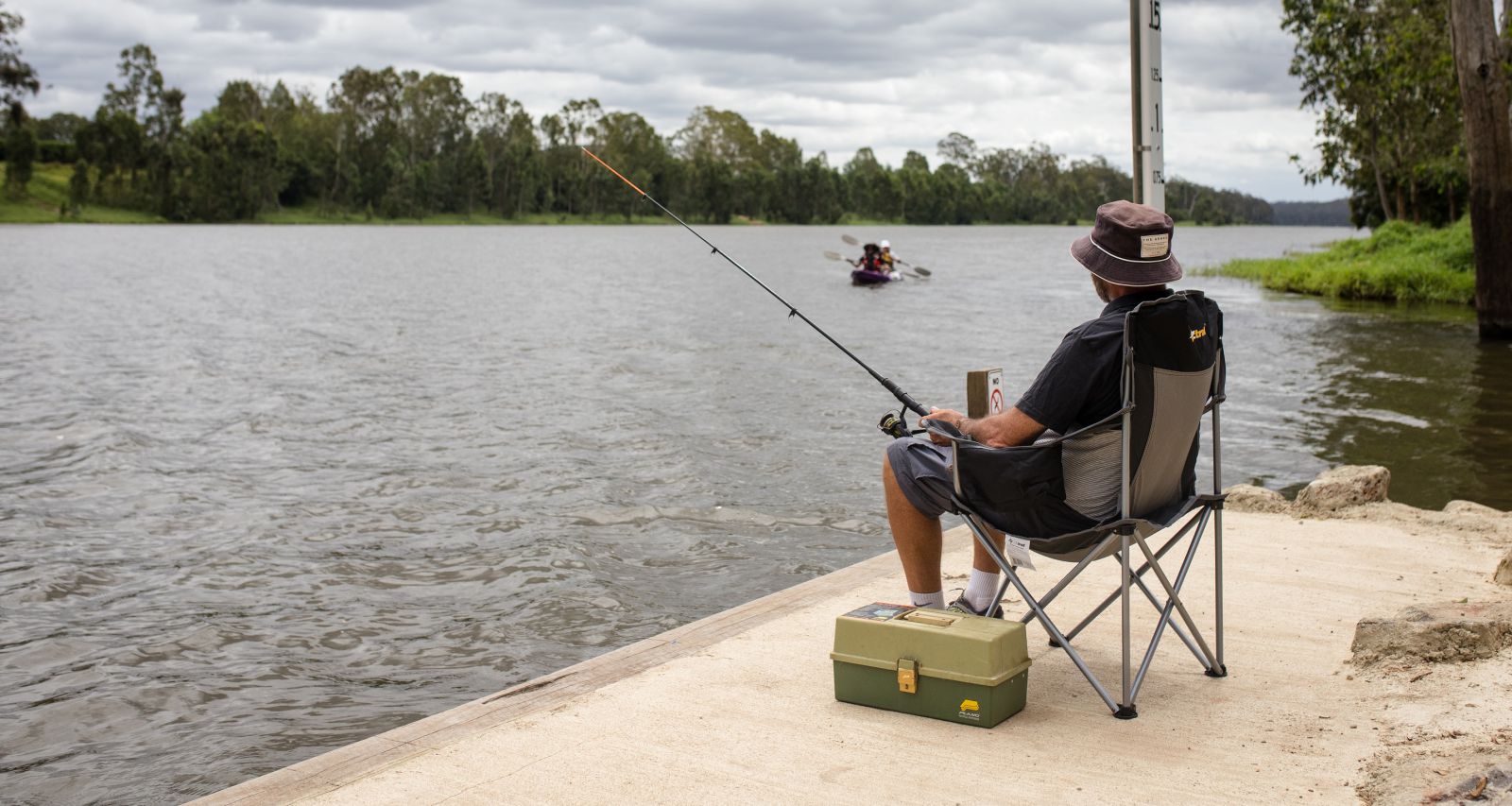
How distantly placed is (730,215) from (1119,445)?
6466 inches

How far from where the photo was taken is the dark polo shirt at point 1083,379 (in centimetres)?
443

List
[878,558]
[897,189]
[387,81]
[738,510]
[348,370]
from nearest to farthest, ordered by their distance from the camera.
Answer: [878,558]
[738,510]
[348,370]
[387,81]
[897,189]

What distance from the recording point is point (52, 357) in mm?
22422

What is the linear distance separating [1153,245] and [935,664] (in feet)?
5.09

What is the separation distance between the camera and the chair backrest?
14.3 ft

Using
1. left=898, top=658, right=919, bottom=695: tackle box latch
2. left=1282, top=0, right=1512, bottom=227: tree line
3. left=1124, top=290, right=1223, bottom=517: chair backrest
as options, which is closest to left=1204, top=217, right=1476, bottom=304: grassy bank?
left=1282, top=0, right=1512, bottom=227: tree line

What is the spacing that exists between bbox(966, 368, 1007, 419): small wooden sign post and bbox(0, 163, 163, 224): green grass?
407 feet

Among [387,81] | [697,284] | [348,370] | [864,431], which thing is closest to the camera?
[864,431]

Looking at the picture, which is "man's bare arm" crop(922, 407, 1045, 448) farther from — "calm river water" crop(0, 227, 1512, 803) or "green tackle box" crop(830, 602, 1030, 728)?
"calm river water" crop(0, 227, 1512, 803)

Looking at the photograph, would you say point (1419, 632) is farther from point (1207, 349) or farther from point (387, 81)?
point (387, 81)

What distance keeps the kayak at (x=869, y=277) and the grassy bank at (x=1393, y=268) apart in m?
11.3

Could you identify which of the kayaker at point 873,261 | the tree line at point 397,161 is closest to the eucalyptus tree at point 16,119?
the tree line at point 397,161

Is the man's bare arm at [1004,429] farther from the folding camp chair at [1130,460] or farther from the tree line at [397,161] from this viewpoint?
the tree line at [397,161]

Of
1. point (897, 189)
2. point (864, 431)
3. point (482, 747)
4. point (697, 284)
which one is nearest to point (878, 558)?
point (482, 747)
